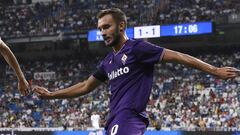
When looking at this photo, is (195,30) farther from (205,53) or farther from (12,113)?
(12,113)

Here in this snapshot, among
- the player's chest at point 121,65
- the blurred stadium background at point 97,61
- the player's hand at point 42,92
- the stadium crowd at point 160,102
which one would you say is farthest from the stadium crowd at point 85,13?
the player's chest at point 121,65

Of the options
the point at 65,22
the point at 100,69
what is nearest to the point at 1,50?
the point at 100,69

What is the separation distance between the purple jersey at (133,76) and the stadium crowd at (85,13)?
25.1 metres

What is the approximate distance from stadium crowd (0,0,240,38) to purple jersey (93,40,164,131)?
25.1 metres

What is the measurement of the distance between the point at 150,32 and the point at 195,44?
4.38 m

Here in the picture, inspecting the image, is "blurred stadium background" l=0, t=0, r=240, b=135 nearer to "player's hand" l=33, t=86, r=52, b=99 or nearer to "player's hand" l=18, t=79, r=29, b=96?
"player's hand" l=18, t=79, r=29, b=96

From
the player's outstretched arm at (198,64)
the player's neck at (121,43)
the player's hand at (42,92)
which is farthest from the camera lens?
the player's hand at (42,92)

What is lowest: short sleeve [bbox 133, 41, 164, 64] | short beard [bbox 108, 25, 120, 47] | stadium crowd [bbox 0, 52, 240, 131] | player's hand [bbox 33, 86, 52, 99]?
stadium crowd [bbox 0, 52, 240, 131]

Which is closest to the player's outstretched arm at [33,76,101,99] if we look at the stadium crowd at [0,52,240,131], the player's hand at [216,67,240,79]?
the player's hand at [216,67,240,79]

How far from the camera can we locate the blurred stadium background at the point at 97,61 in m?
25.5

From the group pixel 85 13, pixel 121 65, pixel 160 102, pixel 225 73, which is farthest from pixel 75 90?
pixel 85 13

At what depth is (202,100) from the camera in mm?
26391

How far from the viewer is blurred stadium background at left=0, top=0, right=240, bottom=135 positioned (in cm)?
2550

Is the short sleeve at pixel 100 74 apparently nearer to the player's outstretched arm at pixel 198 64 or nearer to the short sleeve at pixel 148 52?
the short sleeve at pixel 148 52
